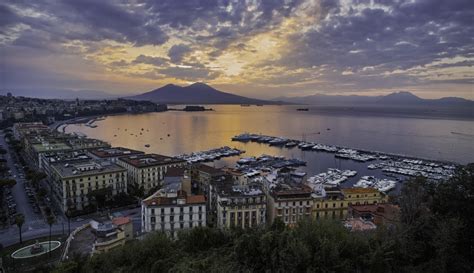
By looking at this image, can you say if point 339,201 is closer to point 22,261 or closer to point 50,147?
point 22,261

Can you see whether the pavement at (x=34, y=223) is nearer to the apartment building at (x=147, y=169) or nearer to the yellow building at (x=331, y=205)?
the apartment building at (x=147, y=169)

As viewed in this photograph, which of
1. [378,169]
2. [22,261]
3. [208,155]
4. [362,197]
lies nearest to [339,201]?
[362,197]

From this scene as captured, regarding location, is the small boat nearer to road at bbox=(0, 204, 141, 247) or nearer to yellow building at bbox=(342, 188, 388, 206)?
yellow building at bbox=(342, 188, 388, 206)

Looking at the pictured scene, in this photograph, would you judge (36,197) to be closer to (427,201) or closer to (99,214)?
(99,214)

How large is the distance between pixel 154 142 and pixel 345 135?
984 inches

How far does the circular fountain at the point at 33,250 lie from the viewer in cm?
965

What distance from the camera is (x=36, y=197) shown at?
1505 cm

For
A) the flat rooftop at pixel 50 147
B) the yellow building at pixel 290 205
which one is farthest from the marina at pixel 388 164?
the flat rooftop at pixel 50 147

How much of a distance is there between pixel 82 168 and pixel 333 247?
13.2 meters

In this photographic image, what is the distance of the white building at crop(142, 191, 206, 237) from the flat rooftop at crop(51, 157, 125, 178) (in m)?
4.92

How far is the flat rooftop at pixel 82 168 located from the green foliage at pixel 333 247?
9065mm

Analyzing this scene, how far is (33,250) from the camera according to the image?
9812 millimetres

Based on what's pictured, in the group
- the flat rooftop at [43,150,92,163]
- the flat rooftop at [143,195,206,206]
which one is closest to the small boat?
the flat rooftop at [43,150,92,163]

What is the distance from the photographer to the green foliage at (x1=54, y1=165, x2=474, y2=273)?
511 centimetres
